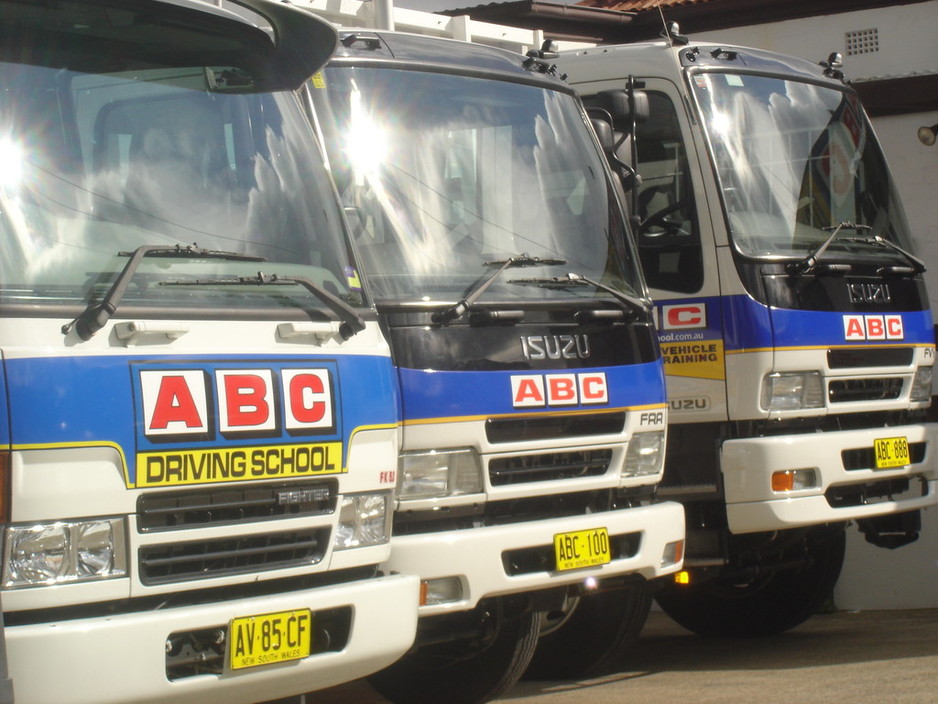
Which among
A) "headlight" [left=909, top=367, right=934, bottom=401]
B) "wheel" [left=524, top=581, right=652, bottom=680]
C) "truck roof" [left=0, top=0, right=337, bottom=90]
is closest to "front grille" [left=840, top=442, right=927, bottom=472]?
"headlight" [left=909, top=367, right=934, bottom=401]

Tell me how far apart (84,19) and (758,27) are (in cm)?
1094

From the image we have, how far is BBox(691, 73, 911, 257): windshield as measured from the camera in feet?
24.9

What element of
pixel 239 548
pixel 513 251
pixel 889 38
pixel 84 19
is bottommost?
pixel 239 548

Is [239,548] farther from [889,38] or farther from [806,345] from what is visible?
[889,38]

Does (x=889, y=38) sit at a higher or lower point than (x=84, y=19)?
higher

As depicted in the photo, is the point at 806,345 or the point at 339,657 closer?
the point at 339,657

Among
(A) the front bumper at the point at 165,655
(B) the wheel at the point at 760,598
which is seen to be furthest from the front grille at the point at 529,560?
(B) the wheel at the point at 760,598

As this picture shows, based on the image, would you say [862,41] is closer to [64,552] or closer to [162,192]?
[162,192]

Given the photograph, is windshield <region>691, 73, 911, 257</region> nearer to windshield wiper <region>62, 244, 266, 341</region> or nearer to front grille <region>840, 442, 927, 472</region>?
front grille <region>840, 442, 927, 472</region>

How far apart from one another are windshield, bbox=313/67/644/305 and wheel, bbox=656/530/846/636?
127 inches

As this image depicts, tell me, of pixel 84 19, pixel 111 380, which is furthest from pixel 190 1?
pixel 111 380

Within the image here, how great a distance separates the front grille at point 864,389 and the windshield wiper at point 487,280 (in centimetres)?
212

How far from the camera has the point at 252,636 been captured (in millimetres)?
4367

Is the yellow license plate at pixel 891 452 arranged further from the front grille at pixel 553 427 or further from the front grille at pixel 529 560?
the front grille at pixel 529 560
